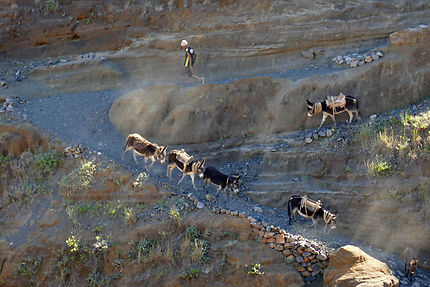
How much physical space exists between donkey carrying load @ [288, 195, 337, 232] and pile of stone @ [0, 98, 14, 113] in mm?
10314

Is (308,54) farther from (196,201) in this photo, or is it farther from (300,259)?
(300,259)

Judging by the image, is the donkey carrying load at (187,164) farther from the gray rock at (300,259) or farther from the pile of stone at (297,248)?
the gray rock at (300,259)

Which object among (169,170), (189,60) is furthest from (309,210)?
(189,60)

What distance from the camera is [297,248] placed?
49.4ft

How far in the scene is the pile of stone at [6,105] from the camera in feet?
65.6

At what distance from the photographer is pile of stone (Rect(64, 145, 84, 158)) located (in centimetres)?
1842

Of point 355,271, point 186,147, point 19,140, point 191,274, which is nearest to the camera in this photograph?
point 355,271

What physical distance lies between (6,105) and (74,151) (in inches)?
144

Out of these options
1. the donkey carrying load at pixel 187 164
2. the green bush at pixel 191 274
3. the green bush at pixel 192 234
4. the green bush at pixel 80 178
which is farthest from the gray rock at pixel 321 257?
the green bush at pixel 80 178

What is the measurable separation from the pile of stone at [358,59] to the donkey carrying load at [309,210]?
17.4 feet

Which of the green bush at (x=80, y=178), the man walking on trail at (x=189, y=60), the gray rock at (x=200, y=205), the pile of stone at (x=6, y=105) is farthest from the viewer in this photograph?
the pile of stone at (x=6, y=105)

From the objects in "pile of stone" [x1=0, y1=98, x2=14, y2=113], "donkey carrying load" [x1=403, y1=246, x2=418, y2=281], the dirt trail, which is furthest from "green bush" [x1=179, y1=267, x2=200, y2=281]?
"pile of stone" [x1=0, y1=98, x2=14, y2=113]

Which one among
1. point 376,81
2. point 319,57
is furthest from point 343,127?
point 319,57

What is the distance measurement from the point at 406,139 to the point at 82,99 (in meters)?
11.1
